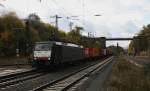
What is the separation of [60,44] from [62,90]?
73.0ft

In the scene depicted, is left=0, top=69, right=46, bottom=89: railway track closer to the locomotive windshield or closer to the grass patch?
the grass patch

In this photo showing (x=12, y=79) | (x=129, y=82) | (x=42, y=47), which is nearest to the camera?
(x=129, y=82)

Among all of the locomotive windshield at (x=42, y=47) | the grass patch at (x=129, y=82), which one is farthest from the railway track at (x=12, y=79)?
the locomotive windshield at (x=42, y=47)

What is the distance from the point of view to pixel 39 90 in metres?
20.3

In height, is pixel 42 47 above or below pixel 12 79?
above

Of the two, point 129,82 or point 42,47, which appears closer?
point 129,82

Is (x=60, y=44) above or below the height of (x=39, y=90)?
above

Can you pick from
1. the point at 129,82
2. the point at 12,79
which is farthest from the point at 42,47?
the point at 129,82

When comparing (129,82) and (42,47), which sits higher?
(42,47)

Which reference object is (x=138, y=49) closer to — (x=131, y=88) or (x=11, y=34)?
(x=11, y=34)

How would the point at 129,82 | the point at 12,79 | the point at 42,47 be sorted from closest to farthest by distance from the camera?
1. the point at 129,82
2. the point at 12,79
3. the point at 42,47

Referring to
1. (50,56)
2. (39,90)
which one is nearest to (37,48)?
(50,56)

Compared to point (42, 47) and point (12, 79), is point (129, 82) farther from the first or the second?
point (42, 47)

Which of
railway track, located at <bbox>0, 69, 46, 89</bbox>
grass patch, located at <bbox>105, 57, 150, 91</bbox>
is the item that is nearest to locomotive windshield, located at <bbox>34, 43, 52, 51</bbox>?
railway track, located at <bbox>0, 69, 46, 89</bbox>
